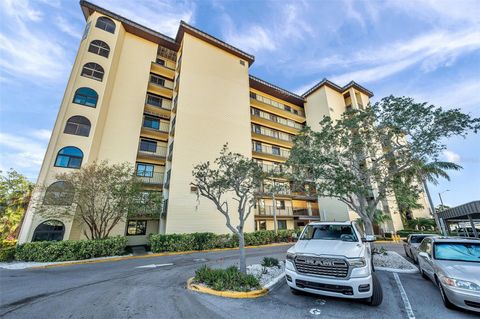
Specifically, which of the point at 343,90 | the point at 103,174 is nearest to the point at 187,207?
the point at 103,174

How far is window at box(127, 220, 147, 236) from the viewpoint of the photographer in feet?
62.4

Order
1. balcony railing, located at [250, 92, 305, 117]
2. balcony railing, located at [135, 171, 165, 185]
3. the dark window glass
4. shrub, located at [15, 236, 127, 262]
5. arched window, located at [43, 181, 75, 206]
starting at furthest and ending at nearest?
balcony railing, located at [250, 92, 305, 117] → balcony railing, located at [135, 171, 165, 185] → the dark window glass → arched window, located at [43, 181, 75, 206] → shrub, located at [15, 236, 127, 262]

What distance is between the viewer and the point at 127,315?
4777 millimetres

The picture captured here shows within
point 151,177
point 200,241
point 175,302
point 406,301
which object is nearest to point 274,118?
point 151,177

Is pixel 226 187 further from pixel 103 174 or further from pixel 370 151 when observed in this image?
pixel 103 174

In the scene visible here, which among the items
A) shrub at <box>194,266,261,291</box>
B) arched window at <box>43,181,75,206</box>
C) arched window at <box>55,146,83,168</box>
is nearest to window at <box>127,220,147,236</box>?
arched window at <box>43,181,75,206</box>

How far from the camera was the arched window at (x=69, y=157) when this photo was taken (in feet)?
52.7

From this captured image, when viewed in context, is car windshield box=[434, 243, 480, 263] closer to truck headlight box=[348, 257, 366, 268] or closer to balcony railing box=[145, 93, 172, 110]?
truck headlight box=[348, 257, 366, 268]

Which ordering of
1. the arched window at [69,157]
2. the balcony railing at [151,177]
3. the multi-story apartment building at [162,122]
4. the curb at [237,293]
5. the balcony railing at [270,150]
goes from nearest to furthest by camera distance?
1. the curb at [237,293]
2. the arched window at [69,157]
3. the multi-story apartment building at [162,122]
4. the balcony railing at [151,177]
5. the balcony railing at [270,150]

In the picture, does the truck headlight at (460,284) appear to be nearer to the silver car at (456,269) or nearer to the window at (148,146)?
the silver car at (456,269)

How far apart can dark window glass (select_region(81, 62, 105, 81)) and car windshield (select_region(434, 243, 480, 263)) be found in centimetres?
2585

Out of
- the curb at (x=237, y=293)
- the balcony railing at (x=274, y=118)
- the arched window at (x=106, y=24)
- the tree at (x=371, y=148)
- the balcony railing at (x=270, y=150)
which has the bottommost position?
the curb at (x=237, y=293)

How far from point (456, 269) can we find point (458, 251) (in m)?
1.43

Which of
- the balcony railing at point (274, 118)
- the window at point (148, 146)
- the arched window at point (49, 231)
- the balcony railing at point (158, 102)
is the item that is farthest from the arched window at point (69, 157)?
the balcony railing at point (274, 118)
